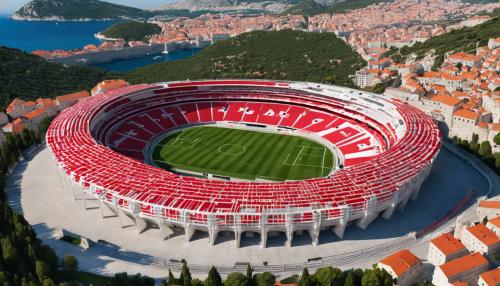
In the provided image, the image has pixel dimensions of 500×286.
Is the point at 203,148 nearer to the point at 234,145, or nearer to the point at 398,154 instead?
the point at 234,145

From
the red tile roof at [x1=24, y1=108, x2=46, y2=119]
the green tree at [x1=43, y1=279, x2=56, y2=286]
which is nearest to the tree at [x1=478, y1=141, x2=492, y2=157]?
the green tree at [x1=43, y1=279, x2=56, y2=286]

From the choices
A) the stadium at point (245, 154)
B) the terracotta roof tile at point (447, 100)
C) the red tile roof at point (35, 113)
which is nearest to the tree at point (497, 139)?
the terracotta roof tile at point (447, 100)

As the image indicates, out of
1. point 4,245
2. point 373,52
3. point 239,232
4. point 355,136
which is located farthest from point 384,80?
point 4,245

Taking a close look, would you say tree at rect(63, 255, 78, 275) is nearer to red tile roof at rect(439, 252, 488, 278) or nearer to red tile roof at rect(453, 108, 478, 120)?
red tile roof at rect(439, 252, 488, 278)

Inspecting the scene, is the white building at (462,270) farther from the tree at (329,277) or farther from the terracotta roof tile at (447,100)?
the terracotta roof tile at (447,100)

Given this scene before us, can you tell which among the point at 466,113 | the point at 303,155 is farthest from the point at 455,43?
the point at 303,155
